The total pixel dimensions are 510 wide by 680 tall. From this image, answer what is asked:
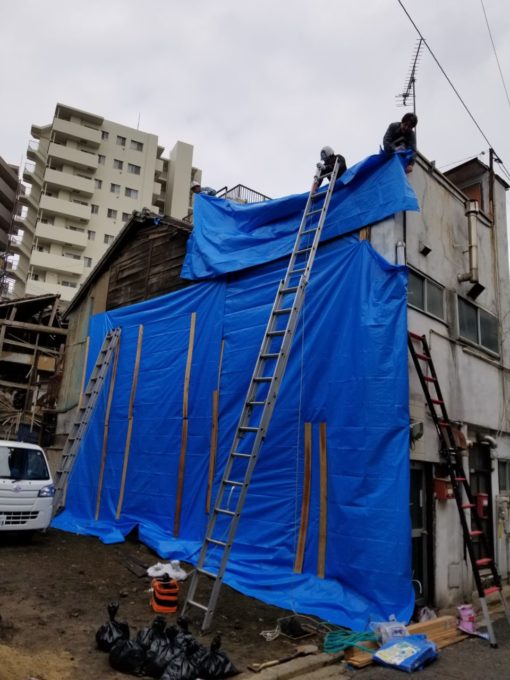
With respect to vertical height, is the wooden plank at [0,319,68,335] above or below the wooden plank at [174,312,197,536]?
above

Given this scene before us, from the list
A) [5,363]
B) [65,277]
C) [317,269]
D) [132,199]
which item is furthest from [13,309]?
[132,199]

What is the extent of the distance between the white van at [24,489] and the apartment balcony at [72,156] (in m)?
40.6

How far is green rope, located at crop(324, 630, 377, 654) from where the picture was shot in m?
4.69

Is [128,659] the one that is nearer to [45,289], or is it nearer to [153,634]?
[153,634]

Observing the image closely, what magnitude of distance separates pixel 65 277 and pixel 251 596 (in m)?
40.8

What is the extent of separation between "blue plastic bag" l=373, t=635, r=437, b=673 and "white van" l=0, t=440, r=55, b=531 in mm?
6168

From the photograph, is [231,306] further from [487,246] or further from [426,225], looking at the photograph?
[487,246]

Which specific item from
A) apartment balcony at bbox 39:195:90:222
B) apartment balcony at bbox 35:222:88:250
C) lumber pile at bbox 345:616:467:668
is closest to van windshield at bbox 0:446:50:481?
lumber pile at bbox 345:616:467:668

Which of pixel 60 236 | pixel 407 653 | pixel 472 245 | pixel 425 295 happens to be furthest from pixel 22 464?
pixel 60 236

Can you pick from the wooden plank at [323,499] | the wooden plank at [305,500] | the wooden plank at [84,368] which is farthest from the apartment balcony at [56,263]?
the wooden plank at [323,499]

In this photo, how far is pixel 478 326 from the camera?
8.59 metres

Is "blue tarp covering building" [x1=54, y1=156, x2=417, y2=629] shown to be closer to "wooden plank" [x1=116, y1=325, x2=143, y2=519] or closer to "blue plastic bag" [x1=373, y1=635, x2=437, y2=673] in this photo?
"wooden plank" [x1=116, y1=325, x2=143, y2=519]

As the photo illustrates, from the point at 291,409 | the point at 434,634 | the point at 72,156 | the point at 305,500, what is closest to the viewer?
the point at 434,634

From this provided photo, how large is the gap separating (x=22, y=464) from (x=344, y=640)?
21.3 feet
